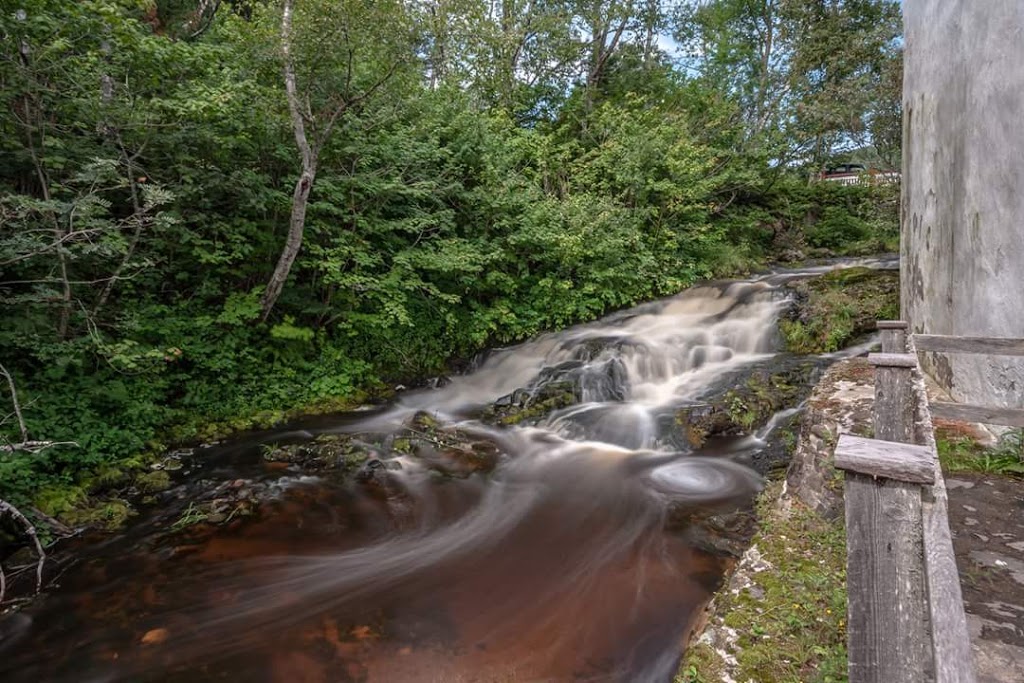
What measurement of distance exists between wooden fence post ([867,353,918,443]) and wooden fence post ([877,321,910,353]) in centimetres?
167

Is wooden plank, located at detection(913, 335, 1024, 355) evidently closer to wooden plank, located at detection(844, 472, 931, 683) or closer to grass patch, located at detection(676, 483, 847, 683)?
grass patch, located at detection(676, 483, 847, 683)

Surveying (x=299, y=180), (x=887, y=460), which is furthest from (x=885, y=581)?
(x=299, y=180)

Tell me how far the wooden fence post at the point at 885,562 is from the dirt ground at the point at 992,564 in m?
1.14

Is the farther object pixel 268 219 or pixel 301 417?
pixel 268 219

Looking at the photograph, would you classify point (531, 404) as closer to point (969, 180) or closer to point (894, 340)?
point (894, 340)

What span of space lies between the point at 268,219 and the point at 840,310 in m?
8.84

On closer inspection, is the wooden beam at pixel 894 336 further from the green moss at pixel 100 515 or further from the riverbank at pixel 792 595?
the green moss at pixel 100 515

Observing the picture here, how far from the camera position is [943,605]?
43.4 inches

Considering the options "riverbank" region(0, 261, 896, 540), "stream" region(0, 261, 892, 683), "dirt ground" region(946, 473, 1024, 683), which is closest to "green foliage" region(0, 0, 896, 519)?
A: "riverbank" region(0, 261, 896, 540)

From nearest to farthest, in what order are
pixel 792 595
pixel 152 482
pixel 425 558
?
pixel 792 595
pixel 425 558
pixel 152 482

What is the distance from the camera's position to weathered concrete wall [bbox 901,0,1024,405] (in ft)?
11.3

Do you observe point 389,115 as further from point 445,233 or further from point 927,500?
point 927,500

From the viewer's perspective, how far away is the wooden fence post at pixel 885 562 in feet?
3.72

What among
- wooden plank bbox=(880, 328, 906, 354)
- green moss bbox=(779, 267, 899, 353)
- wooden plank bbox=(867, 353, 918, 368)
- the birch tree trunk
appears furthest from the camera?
green moss bbox=(779, 267, 899, 353)
